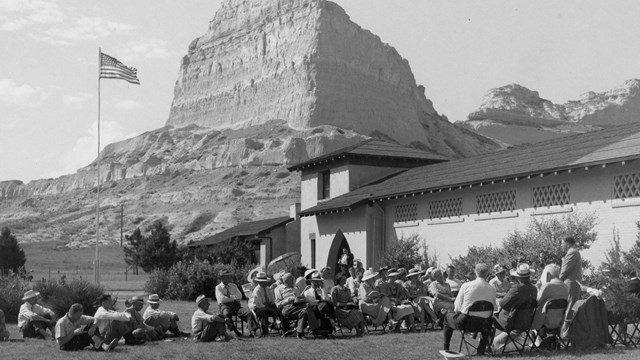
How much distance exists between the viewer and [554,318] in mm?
12531

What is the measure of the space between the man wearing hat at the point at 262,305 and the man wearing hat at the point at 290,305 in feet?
0.56

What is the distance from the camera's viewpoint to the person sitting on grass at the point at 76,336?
13.9 meters

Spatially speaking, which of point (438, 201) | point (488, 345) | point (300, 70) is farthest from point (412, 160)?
point (300, 70)

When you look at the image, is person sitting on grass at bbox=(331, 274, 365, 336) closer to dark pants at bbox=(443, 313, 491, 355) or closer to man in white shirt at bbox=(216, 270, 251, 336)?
man in white shirt at bbox=(216, 270, 251, 336)

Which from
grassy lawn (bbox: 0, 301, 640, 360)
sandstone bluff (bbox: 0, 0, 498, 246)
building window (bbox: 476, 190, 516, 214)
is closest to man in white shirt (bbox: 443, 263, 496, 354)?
grassy lawn (bbox: 0, 301, 640, 360)

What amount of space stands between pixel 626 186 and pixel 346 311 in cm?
833

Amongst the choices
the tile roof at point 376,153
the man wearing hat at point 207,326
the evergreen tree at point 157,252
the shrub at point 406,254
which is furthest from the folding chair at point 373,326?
the evergreen tree at point 157,252

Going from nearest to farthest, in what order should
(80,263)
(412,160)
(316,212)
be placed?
(316,212) → (412,160) → (80,263)

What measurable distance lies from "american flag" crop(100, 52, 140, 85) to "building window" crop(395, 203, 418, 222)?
1310 centimetres

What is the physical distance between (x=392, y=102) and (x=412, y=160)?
395 feet

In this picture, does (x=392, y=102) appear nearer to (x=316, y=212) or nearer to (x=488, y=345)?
(x=316, y=212)

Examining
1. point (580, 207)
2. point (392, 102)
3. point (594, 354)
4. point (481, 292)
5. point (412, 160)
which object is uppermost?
point (392, 102)

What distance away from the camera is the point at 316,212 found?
110 ft

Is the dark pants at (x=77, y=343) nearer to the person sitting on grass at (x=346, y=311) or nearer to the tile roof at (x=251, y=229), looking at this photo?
the person sitting on grass at (x=346, y=311)
